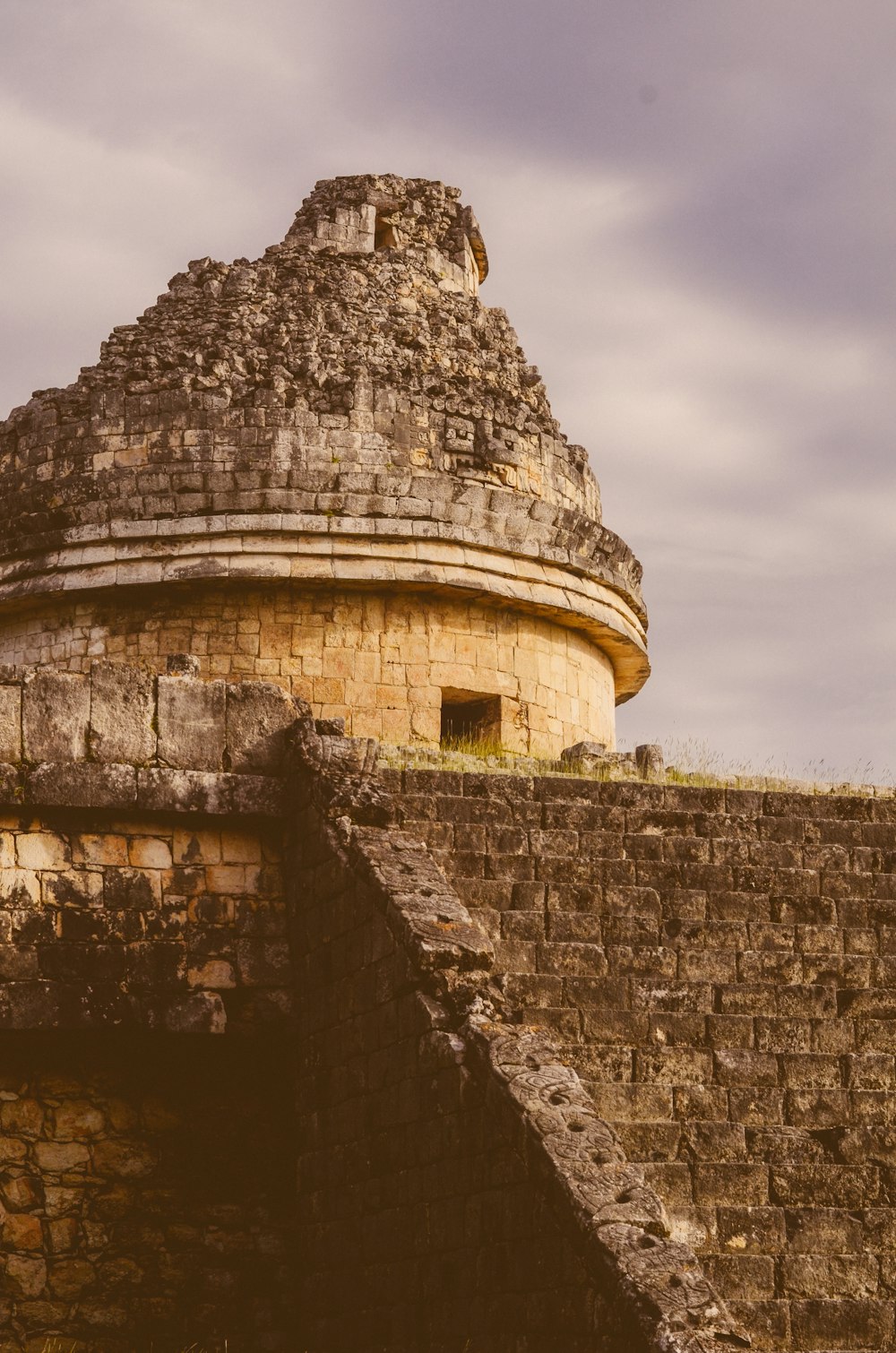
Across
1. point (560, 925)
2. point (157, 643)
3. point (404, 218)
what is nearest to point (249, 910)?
point (560, 925)

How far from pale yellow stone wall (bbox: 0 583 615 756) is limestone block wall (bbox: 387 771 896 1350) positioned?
4.33 m

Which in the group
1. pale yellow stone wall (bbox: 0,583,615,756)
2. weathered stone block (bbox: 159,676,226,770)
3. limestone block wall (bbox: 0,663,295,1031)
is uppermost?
pale yellow stone wall (bbox: 0,583,615,756)

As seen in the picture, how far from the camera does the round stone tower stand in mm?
15062

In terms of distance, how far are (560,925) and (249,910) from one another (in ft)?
5.90

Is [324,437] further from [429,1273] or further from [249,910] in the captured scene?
[429,1273]

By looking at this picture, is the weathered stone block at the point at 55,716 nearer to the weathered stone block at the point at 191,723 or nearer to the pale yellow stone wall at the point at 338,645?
Answer: the weathered stone block at the point at 191,723

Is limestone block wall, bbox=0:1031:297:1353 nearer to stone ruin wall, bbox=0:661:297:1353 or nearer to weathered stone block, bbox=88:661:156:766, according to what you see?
stone ruin wall, bbox=0:661:297:1353

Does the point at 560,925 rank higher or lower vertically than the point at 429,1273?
higher

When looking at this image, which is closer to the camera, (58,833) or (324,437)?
(58,833)

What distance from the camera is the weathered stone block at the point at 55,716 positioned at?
10070mm

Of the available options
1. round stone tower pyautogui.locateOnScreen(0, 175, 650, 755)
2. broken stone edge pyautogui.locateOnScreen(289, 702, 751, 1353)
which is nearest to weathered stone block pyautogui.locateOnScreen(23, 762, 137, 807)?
broken stone edge pyautogui.locateOnScreen(289, 702, 751, 1353)

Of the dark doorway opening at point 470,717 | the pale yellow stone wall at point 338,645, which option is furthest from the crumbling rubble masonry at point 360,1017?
the dark doorway opening at point 470,717

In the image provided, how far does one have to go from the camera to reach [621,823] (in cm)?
1074

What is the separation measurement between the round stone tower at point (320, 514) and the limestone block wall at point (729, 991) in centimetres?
451
